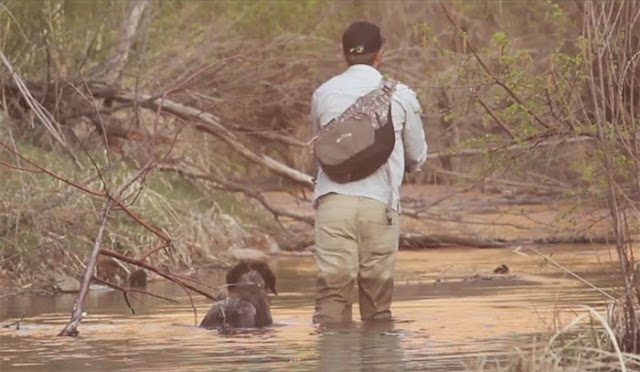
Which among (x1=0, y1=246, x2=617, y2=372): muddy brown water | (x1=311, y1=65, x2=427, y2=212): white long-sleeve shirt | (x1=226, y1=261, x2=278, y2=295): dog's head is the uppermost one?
(x1=311, y1=65, x2=427, y2=212): white long-sleeve shirt

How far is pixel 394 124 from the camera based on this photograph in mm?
10867

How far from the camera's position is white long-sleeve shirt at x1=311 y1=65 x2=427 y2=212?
425 inches

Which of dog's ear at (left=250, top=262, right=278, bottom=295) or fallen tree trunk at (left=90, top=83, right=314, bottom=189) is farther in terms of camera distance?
fallen tree trunk at (left=90, top=83, right=314, bottom=189)

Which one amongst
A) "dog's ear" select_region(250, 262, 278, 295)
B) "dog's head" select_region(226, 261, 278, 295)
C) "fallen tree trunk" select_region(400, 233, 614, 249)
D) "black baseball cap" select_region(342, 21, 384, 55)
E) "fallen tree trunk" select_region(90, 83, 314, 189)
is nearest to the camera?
"black baseball cap" select_region(342, 21, 384, 55)

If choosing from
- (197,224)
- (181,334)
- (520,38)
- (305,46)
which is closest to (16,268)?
(197,224)

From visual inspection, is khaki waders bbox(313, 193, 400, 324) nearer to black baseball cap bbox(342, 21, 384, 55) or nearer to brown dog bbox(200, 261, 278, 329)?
brown dog bbox(200, 261, 278, 329)

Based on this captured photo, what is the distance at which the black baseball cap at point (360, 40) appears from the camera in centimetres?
1103

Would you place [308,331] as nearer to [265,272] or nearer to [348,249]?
[348,249]

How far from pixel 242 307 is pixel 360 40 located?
5.87ft

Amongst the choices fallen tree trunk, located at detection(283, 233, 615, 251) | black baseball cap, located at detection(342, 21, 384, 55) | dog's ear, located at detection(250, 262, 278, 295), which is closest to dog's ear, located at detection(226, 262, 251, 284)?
dog's ear, located at detection(250, 262, 278, 295)

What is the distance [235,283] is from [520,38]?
13301mm

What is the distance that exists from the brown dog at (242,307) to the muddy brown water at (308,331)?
13cm

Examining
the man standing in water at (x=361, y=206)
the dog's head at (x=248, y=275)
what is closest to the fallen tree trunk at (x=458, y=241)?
the dog's head at (x=248, y=275)

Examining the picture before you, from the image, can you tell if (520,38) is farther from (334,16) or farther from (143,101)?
(143,101)
